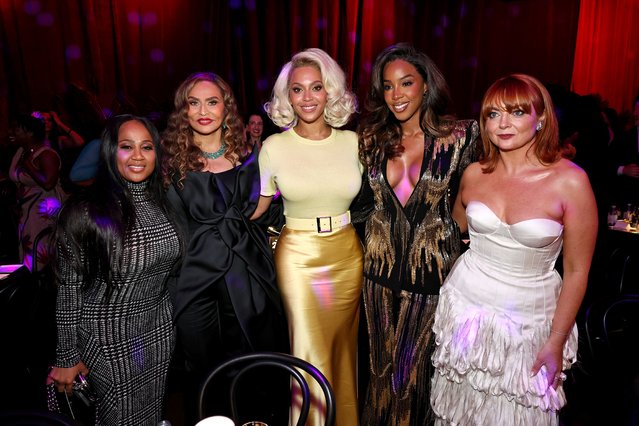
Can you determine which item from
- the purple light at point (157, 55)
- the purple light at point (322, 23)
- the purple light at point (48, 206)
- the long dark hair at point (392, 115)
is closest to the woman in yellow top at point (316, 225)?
the long dark hair at point (392, 115)

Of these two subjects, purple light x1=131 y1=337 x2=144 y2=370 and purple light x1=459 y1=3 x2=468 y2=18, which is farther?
purple light x1=459 y1=3 x2=468 y2=18

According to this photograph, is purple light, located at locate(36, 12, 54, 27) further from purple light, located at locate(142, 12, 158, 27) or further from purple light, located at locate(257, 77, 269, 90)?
purple light, located at locate(257, 77, 269, 90)

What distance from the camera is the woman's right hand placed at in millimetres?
1775

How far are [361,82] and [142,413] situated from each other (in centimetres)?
700

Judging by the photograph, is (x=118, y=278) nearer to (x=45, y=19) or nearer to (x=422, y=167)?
(x=422, y=167)

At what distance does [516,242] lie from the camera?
1725 mm

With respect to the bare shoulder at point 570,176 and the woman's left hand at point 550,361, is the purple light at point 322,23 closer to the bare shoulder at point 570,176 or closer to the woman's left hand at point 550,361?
the bare shoulder at point 570,176

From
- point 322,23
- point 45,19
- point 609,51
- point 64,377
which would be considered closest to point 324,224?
point 64,377

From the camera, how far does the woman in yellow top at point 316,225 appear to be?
2301 millimetres

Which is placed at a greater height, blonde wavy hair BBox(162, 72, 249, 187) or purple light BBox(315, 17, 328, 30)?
purple light BBox(315, 17, 328, 30)

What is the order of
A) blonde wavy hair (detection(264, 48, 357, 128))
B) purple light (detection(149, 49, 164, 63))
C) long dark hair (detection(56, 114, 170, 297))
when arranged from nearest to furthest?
long dark hair (detection(56, 114, 170, 297))
blonde wavy hair (detection(264, 48, 357, 128))
purple light (detection(149, 49, 164, 63))

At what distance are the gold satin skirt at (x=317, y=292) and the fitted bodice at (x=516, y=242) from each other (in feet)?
2.32

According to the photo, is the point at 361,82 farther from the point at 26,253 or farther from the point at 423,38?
the point at 26,253

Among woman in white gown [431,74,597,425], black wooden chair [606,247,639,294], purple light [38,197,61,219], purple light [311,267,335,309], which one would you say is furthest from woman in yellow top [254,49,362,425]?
purple light [38,197,61,219]
